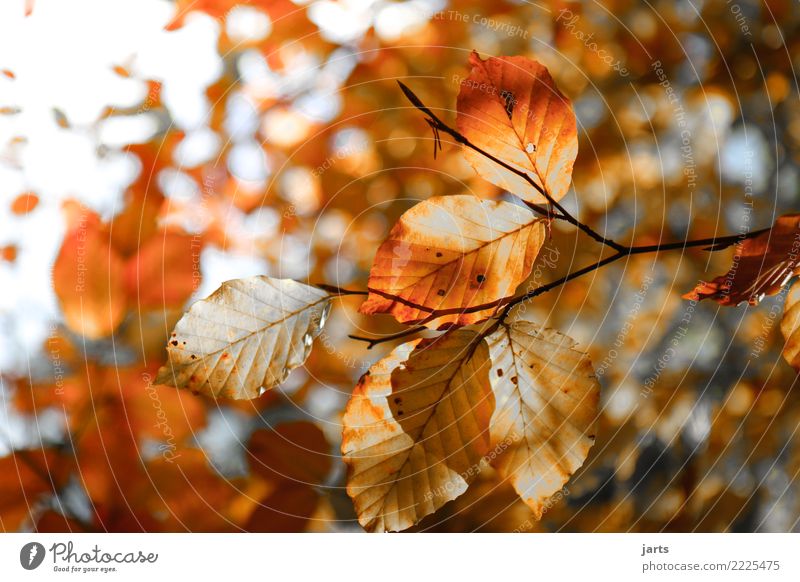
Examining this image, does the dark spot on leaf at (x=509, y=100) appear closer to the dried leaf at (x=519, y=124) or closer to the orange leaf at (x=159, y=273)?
the dried leaf at (x=519, y=124)

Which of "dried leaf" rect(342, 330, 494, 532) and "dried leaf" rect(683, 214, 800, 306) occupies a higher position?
"dried leaf" rect(683, 214, 800, 306)

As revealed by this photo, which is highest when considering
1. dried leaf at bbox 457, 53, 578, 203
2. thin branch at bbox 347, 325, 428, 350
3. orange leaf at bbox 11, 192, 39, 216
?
dried leaf at bbox 457, 53, 578, 203

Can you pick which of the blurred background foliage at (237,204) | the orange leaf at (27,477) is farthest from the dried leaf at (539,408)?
the orange leaf at (27,477)

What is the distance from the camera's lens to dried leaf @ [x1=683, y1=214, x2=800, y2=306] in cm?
38

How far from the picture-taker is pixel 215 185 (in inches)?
13.5

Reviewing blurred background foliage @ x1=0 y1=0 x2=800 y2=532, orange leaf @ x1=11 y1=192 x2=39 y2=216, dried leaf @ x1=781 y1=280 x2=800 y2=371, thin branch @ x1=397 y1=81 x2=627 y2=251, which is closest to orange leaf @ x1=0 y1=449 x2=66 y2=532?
blurred background foliage @ x1=0 y1=0 x2=800 y2=532

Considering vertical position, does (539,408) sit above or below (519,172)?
below

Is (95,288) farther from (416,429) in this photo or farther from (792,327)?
(792,327)

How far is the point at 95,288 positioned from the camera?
13.3 inches

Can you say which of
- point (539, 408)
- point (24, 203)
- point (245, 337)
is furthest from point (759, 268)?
point (24, 203)
